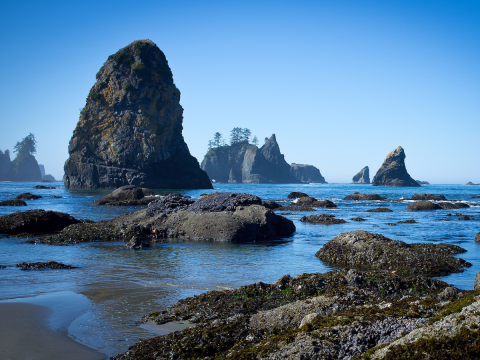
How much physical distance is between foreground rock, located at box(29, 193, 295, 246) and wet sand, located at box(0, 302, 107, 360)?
22.4ft

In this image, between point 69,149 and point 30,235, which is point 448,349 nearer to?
point 30,235

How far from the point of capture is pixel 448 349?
7.17 feet

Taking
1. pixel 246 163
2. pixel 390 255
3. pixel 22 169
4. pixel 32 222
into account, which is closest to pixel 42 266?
pixel 32 222

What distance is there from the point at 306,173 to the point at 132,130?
12790 cm

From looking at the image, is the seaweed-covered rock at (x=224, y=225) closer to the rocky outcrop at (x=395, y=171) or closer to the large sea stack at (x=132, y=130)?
the large sea stack at (x=132, y=130)

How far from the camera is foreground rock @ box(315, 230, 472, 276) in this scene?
7.38 meters

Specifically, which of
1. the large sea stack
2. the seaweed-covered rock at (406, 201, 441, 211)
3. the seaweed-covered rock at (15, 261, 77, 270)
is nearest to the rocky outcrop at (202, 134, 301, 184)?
the large sea stack

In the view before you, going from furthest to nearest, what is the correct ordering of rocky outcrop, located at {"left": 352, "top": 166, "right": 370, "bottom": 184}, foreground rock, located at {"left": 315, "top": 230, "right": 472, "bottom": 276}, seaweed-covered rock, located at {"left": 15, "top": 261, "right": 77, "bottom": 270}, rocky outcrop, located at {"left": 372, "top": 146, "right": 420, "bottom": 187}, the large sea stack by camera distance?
rocky outcrop, located at {"left": 352, "top": 166, "right": 370, "bottom": 184}, rocky outcrop, located at {"left": 372, "top": 146, "right": 420, "bottom": 187}, the large sea stack, seaweed-covered rock, located at {"left": 15, "top": 261, "right": 77, "bottom": 270}, foreground rock, located at {"left": 315, "top": 230, "right": 472, "bottom": 276}

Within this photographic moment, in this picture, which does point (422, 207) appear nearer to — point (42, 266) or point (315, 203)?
point (315, 203)

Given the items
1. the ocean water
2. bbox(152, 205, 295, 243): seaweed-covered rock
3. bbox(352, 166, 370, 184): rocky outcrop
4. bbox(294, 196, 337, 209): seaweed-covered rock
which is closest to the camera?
the ocean water

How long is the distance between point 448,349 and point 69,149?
77241mm

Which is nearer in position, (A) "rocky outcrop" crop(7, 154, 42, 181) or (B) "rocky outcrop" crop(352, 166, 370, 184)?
(A) "rocky outcrop" crop(7, 154, 42, 181)

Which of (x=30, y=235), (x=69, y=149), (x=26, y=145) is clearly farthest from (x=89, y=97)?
(x=26, y=145)

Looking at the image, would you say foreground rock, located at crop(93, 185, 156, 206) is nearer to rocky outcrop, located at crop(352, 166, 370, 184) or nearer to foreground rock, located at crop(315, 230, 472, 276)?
foreground rock, located at crop(315, 230, 472, 276)
